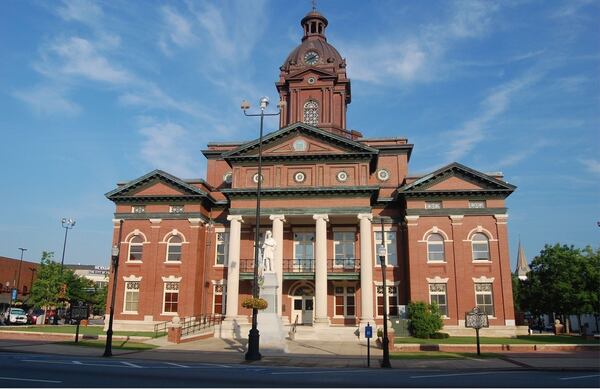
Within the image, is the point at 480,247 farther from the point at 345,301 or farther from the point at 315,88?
the point at 315,88

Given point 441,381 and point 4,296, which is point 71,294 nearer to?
point 4,296

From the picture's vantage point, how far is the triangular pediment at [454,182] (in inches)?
1479

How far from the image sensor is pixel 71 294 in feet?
223

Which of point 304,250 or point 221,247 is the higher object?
point 221,247

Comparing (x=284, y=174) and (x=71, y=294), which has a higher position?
(x=284, y=174)

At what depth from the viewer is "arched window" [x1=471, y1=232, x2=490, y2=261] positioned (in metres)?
37.4

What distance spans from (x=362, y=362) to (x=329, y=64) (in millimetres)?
36290

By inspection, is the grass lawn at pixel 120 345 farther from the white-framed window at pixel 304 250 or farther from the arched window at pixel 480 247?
the arched window at pixel 480 247

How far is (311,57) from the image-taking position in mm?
51781

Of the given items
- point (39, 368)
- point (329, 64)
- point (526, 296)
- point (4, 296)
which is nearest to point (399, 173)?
point (329, 64)

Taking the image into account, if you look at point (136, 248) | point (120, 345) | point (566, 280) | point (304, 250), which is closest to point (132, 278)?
point (136, 248)

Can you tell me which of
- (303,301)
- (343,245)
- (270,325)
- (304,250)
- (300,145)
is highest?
(300,145)

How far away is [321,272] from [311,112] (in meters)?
20.3

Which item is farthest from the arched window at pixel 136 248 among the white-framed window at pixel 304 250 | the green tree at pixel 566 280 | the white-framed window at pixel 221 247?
the green tree at pixel 566 280
